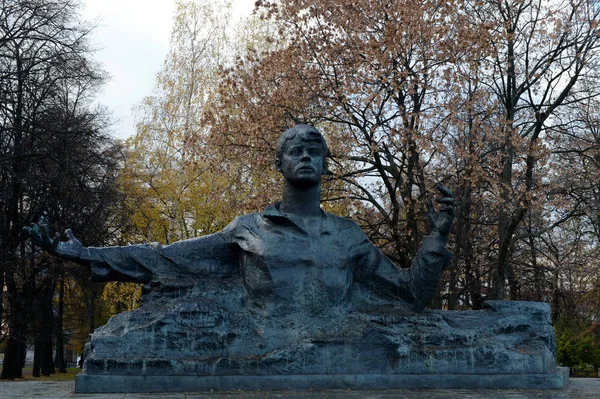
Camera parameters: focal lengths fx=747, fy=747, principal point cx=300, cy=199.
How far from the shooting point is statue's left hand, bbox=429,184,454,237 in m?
7.60

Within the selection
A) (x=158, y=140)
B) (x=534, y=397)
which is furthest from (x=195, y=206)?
(x=534, y=397)

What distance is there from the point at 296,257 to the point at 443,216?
5.20ft

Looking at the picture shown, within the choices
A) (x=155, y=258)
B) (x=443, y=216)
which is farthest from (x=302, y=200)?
(x=155, y=258)

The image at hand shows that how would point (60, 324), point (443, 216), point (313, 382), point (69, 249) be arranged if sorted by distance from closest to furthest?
point (313, 382)
point (69, 249)
point (443, 216)
point (60, 324)

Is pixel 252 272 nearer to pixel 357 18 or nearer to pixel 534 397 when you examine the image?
pixel 534 397

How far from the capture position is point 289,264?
25.2ft

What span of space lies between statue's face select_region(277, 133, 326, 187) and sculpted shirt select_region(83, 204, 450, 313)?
1.42ft

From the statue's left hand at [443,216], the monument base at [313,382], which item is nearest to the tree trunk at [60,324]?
the monument base at [313,382]

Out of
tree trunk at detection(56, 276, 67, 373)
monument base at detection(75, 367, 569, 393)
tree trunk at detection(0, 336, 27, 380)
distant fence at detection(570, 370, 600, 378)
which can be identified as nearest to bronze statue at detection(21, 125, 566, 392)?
monument base at detection(75, 367, 569, 393)

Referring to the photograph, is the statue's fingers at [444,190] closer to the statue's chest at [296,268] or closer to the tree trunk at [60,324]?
the statue's chest at [296,268]

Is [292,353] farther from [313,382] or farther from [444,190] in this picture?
[444,190]

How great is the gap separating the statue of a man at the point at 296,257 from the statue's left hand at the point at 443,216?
0.03 ft

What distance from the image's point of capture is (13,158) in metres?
18.3

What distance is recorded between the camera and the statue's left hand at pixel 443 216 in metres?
7.60
